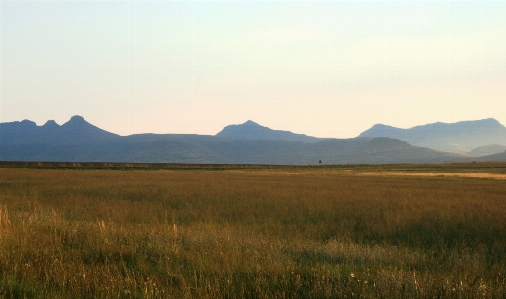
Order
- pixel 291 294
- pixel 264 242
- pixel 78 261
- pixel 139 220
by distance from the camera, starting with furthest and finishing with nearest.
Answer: pixel 139 220 < pixel 264 242 < pixel 78 261 < pixel 291 294

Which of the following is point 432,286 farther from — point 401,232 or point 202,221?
point 202,221

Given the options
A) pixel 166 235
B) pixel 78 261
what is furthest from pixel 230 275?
pixel 166 235

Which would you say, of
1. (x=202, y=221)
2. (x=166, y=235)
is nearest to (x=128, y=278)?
(x=166, y=235)

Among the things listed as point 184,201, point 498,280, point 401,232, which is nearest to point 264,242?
point 498,280

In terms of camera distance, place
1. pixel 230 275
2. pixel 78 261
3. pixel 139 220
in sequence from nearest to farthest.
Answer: pixel 230 275 < pixel 78 261 < pixel 139 220

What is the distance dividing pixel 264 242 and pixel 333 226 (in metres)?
5.32

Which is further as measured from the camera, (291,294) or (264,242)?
(264,242)

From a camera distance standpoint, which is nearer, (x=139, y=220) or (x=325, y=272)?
(x=325, y=272)

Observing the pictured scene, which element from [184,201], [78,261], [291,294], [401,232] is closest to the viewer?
[291,294]

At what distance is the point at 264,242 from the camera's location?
35.1 feet

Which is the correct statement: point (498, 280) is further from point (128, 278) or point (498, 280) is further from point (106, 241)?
point (106, 241)

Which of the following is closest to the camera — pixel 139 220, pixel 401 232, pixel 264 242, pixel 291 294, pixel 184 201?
pixel 291 294

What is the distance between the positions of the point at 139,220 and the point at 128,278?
9.63 metres

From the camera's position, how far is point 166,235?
1099 cm
